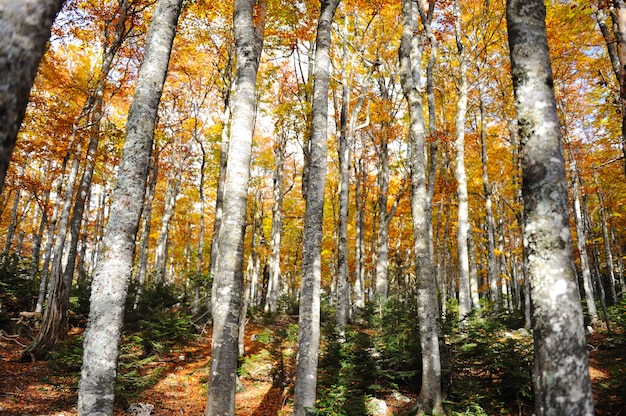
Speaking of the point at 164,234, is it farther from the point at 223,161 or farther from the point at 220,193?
the point at 223,161

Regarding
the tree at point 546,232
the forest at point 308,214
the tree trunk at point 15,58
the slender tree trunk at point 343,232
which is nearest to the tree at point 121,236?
the forest at point 308,214

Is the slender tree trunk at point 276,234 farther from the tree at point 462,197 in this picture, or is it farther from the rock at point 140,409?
the rock at point 140,409

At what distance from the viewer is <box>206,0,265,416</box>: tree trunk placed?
427 centimetres

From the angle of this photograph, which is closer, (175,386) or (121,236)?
(121,236)

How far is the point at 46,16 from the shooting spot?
1456 mm

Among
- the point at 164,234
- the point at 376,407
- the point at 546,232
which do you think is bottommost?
the point at 376,407

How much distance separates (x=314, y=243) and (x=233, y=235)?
5.53ft

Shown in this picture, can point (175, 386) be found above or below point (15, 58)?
below

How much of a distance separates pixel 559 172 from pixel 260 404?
764cm

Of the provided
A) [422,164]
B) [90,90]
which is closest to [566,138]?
[422,164]

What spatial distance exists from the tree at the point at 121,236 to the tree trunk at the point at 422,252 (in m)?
5.08

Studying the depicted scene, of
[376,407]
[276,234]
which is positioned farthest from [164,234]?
[376,407]

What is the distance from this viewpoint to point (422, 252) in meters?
7.06

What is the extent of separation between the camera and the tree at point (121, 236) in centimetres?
346
